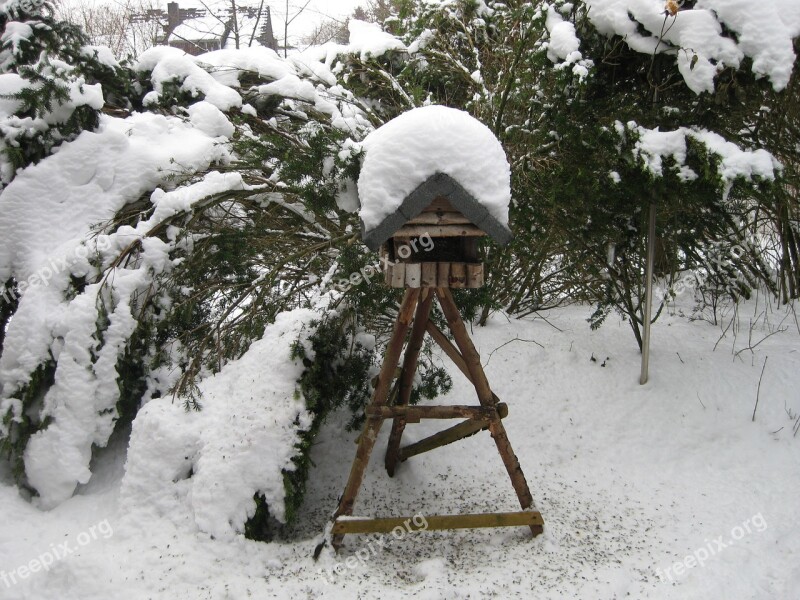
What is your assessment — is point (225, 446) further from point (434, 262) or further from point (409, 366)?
point (434, 262)

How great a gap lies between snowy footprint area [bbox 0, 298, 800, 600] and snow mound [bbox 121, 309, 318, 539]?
0.32 ft

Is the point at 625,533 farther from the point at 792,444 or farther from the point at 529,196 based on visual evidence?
the point at 529,196

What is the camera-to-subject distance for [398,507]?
3336mm

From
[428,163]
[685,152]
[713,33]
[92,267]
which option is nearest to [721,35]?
[713,33]

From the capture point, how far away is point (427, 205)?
7.84 feet

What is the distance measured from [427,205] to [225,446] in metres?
1.68

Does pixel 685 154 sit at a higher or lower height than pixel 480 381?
higher

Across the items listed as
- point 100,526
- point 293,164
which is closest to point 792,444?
point 293,164

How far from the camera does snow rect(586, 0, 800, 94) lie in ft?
9.85

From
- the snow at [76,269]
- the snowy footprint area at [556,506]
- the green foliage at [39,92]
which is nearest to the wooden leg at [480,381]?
the snowy footprint area at [556,506]

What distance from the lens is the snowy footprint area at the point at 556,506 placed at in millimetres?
2635

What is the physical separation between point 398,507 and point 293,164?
2.05 m

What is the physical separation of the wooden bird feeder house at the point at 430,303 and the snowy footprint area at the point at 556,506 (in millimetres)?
204

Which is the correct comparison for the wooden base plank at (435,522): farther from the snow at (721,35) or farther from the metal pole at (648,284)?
the snow at (721,35)
